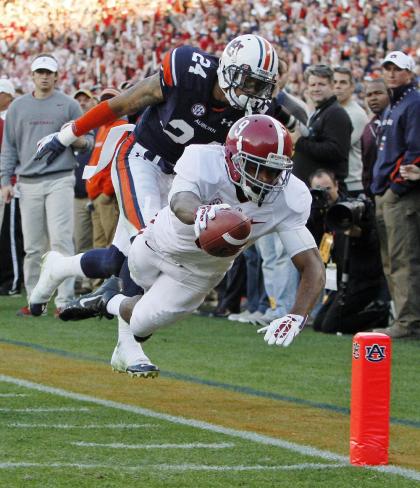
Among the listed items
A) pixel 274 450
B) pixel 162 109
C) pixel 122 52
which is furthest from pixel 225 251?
pixel 122 52

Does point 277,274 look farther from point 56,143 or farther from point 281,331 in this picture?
point 281,331

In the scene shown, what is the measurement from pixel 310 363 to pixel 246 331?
168cm

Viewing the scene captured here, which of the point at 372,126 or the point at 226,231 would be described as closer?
the point at 226,231

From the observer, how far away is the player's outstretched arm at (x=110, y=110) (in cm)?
608

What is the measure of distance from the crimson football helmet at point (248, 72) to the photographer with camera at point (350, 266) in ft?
10.3

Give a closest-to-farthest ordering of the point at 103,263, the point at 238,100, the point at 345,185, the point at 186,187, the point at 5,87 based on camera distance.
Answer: the point at 186,187 < the point at 238,100 < the point at 103,263 < the point at 345,185 < the point at 5,87

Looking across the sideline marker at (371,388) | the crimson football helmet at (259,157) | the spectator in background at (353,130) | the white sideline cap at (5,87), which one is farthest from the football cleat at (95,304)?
the white sideline cap at (5,87)

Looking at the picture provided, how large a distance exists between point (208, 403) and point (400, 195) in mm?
3192

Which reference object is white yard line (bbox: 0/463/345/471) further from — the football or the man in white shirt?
the football

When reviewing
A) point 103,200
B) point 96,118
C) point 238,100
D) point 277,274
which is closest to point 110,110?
point 96,118

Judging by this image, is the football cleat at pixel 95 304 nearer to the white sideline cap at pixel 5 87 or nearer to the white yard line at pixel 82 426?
the white yard line at pixel 82 426

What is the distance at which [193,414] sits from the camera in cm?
561

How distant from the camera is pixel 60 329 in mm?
9148

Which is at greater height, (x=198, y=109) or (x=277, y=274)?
(x=198, y=109)
